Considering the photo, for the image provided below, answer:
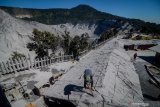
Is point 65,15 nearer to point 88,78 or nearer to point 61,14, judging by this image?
point 61,14

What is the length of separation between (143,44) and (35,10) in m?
96.4

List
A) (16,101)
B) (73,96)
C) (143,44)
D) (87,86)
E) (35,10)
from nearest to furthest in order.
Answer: (73,96) < (87,86) < (16,101) < (143,44) < (35,10)

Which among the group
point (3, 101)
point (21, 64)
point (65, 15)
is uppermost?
point (65, 15)

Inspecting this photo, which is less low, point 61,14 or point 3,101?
point 61,14

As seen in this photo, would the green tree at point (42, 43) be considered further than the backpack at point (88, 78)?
Yes

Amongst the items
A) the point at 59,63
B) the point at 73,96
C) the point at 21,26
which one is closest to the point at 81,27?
the point at 21,26

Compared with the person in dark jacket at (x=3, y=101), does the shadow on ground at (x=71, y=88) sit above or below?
above

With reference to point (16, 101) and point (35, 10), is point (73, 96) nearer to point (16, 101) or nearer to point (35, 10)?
point (16, 101)

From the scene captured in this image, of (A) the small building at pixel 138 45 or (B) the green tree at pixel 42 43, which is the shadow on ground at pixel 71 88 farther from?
(A) the small building at pixel 138 45

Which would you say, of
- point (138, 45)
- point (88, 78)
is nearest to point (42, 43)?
point (88, 78)

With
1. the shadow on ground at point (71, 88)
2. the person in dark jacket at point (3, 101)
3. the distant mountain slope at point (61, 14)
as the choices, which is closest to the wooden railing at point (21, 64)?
the person in dark jacket at point (3, 101)

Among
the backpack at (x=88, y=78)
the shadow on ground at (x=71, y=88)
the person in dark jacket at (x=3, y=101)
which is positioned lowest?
the person in dark jacket at (x=3, y=101)

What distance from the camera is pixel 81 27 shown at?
133500 mm

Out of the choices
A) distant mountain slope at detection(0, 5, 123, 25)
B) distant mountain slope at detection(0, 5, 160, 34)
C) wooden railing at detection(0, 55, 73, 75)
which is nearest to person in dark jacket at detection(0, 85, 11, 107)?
wooden railing at detection(0, 55, 73, 75)
